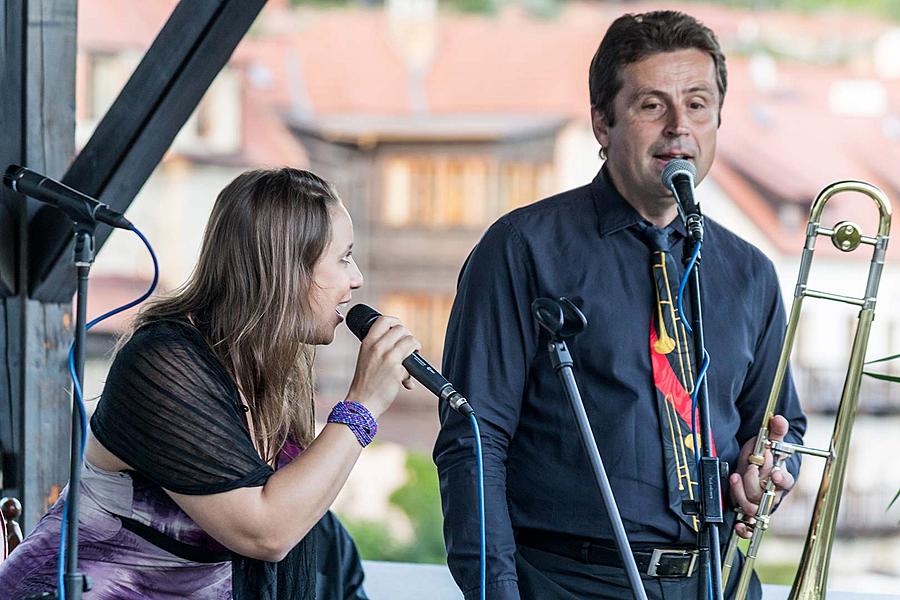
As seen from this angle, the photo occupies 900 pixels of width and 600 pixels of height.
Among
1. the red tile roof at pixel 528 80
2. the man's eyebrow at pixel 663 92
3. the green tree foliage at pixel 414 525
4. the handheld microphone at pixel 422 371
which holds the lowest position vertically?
the green tree foliage at pixel 414 525

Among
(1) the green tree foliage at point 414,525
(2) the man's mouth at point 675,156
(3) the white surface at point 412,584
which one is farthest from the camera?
(1) the green tree foliage at point 414,525

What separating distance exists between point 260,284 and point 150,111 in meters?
1.22

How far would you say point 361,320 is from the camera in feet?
6.94

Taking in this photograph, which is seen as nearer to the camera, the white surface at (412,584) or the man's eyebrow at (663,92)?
the man's eyebrow at (663,92)

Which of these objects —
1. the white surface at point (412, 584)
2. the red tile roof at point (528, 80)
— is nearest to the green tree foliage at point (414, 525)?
the red tile roof at point (528, 80)

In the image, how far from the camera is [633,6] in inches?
706

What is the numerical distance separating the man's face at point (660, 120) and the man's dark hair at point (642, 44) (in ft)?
0.05

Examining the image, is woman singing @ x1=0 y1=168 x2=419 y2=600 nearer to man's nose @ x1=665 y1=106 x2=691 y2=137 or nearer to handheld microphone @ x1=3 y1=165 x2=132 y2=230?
handheld microphone @ x1=3 y1=165 x2=132 y2=230

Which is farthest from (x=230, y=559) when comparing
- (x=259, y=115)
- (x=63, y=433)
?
(x=259, y=115)

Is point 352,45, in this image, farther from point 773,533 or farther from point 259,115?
point 773,533

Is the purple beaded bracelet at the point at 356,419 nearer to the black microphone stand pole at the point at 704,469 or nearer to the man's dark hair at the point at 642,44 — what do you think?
the black microphone stand pole at the point at 704,469

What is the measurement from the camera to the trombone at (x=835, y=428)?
2318 mm

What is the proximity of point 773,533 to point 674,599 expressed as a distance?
652 inches

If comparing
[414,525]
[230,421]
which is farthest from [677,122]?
[414,525]
